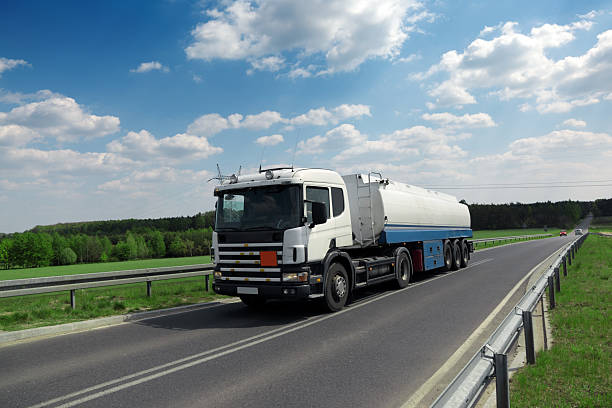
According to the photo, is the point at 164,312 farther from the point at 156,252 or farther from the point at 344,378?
the point at 156,252

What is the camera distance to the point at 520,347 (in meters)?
5.90

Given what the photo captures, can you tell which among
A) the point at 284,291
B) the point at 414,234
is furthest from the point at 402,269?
the point at 284,291

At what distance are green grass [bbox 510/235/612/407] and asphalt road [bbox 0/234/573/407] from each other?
44.6 inches

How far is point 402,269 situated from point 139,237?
360 ft

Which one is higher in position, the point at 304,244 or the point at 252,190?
the point at 252,190

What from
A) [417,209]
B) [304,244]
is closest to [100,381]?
[304,244]

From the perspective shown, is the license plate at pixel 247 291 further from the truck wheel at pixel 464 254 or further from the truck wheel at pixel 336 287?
the truck wheel at pixel 464 254

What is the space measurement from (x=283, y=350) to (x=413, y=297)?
5.86 metres

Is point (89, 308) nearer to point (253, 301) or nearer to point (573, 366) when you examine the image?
point (253, 301)

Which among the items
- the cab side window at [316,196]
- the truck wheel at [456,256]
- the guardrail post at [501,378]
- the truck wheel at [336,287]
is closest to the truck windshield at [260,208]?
the cab side window at [316,196]

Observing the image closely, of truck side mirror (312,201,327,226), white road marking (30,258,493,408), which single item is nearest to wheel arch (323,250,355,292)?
truck side mirror (312,201,327,226)

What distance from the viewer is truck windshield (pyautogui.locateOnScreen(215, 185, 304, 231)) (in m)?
8.71

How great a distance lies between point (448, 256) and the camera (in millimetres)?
18000

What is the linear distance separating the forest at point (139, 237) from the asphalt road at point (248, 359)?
2606 inches
